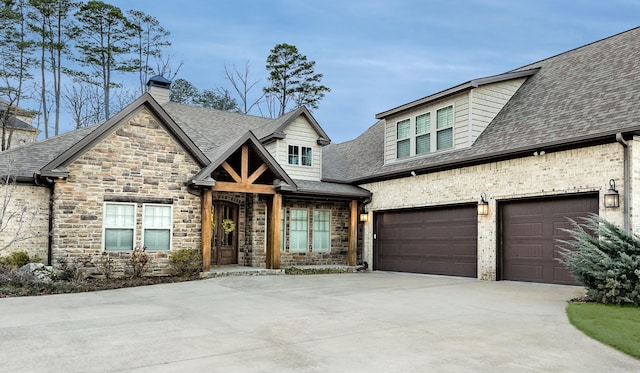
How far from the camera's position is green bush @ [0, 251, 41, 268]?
498 inches

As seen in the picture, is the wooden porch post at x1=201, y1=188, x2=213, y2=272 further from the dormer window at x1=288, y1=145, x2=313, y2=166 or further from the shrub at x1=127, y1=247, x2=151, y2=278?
the dormer window at x1=288, y1=145, x2=313, y2=166

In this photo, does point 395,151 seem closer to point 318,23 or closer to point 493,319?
point 493,319

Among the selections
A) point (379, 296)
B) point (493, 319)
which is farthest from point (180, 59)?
point (493, 319)

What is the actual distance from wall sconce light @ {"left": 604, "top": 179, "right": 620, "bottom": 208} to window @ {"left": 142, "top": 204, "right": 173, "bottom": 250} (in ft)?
36.1

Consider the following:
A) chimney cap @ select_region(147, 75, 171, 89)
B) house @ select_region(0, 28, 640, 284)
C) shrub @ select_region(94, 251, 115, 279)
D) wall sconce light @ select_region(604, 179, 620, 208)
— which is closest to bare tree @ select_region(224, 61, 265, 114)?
chimney cap @ select_region(147, 75, 171, 89)

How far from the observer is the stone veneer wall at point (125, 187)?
518 inches

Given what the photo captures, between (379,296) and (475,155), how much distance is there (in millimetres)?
5358

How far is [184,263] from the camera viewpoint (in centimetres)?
1416

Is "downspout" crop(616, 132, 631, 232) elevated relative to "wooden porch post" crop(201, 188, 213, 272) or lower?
elevated

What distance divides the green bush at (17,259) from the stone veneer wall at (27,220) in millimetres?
300

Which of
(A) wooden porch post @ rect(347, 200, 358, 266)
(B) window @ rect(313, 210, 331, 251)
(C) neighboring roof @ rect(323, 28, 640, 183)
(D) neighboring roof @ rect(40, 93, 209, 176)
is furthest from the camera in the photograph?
(B) window @ rect(313, 210, 331, 251)

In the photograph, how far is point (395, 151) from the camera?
17.3m

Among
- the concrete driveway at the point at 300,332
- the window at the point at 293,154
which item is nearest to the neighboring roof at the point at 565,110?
the window at the point at 293,154

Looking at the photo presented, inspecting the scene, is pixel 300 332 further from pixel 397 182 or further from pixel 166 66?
pixel 166 66
